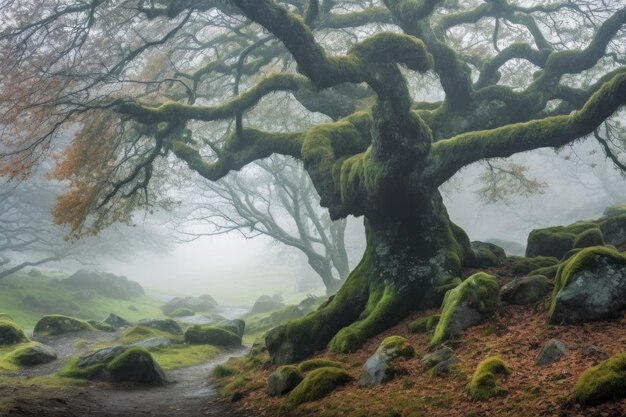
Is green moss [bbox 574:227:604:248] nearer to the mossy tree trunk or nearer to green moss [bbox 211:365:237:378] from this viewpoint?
the mossy tree trunk

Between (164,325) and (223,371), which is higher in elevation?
(164,325)

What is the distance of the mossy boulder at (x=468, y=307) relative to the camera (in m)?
8.22

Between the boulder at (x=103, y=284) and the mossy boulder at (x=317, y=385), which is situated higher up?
the boulder at (x=103, y=284)

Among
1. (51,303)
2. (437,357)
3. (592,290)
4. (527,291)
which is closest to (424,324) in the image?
(527,291)

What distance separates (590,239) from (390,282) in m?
5.97

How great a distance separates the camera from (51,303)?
33875 millimetres

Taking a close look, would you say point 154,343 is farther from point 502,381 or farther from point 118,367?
point 502,381

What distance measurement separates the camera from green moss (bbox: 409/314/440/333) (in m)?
9.35

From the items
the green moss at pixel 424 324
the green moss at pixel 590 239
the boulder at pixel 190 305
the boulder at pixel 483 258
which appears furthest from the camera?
the boulder at pixel 190 305

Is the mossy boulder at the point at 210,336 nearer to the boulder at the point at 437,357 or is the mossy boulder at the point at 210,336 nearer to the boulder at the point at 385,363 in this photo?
the boulder at the point at 385,363

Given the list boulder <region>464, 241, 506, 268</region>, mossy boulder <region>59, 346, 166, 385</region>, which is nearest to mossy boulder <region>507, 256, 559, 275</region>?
boulder <region>464, 241, 506, 268</region>

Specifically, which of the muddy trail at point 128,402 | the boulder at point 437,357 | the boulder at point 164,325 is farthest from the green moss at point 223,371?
the boulder at point 164,325

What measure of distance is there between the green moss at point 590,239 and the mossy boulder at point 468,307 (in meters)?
5.40

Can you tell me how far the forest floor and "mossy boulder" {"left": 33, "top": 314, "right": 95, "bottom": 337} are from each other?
16978 millimetres
